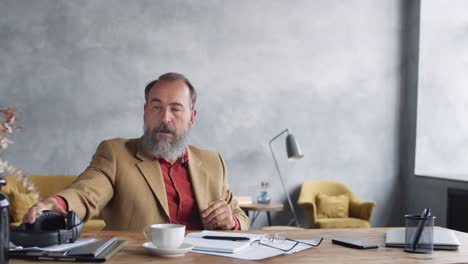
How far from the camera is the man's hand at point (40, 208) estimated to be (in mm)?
1631

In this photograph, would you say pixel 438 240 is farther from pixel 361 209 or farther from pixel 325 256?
pixel 361 209

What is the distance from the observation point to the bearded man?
2221 millimetres

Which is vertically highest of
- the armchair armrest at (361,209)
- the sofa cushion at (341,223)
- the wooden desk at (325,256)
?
the wooden desk at (325,256)

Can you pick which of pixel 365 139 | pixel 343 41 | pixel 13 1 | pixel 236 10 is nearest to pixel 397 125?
pixel 365 139

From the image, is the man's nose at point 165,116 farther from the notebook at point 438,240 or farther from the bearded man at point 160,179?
the notebook at point 438,240

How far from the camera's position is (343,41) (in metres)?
6.61

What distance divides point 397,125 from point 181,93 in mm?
4712

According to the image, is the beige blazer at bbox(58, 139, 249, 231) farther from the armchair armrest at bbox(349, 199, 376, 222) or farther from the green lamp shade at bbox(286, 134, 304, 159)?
the armchair armrest at bbox(349, 199, 376, 222)

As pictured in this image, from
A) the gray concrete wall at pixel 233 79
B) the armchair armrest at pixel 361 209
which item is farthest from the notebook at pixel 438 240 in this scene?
the gray concrete wall at pixel 233 79

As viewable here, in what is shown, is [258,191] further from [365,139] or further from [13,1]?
[13,1]

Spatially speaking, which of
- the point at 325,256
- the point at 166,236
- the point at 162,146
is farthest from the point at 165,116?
the point at 325,256

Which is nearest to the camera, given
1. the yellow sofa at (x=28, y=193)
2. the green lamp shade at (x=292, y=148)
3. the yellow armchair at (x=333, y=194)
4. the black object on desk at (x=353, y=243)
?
the black object on desk at (x=353, y=243)

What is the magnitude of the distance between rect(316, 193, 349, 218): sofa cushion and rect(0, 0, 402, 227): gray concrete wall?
1.27 feet

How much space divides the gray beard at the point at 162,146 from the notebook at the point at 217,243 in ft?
1.82
